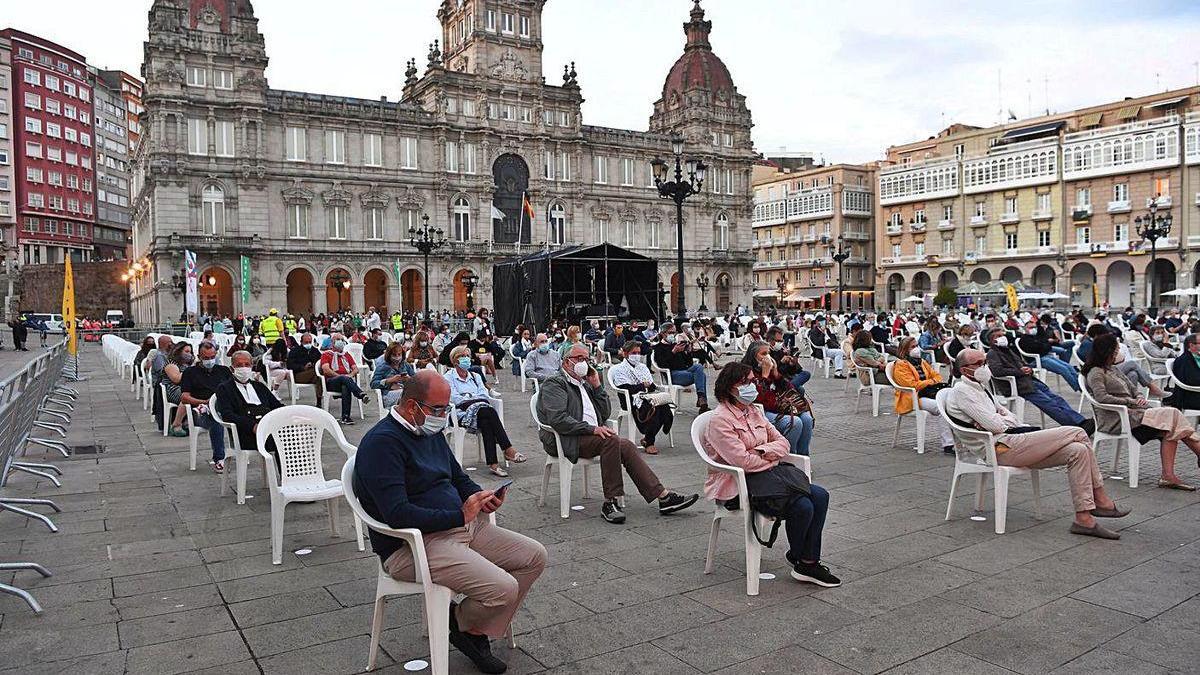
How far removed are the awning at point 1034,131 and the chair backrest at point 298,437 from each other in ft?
209

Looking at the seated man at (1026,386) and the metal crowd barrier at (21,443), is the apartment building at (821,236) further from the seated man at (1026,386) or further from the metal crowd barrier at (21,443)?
the metal crowd barrier at (21,443)

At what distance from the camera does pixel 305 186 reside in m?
49.1

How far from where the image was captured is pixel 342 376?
12.7 meters

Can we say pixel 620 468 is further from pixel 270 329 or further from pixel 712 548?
pixel 270 329

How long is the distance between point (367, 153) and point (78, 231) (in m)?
40.0

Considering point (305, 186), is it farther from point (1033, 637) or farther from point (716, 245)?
point (1033, 637)

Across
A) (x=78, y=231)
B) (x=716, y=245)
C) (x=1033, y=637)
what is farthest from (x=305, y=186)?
(x=1033, y=637)

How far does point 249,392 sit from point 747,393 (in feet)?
15.7

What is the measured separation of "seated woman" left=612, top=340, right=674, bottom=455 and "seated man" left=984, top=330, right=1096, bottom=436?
3714 mm

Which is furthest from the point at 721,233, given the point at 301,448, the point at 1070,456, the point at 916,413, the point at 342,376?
the point at 301,448

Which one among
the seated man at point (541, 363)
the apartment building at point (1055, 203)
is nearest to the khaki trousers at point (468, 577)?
the seated man at point (541, 363)

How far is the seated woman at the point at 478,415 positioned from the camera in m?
8.52

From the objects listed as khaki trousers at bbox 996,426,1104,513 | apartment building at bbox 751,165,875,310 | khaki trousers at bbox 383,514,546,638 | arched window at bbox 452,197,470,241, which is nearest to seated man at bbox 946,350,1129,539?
khaki trousers at bbox 996,426,1104,513

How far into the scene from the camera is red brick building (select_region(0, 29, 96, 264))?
67.8m
